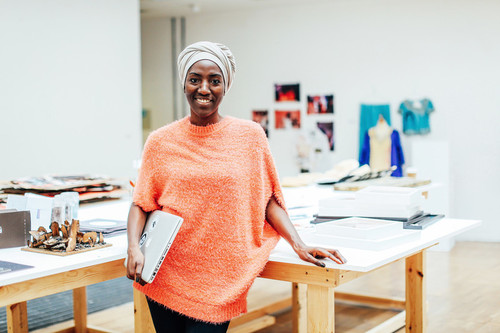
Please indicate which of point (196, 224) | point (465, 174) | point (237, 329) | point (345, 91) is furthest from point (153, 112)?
point (196, 224)

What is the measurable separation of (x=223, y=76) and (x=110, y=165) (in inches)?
204

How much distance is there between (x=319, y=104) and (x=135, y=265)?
21.3 ft

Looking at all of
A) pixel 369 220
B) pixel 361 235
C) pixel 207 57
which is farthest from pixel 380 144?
pixel 207 57

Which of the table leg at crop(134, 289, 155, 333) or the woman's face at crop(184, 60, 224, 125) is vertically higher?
the woman's face at crop(184, 60, 224, 125)

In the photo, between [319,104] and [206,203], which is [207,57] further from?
[319,104]

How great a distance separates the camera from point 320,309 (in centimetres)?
194

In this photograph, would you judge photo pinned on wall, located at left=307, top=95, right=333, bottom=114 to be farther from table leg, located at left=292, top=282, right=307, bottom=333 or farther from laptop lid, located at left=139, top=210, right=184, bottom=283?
laptop lid, located at left=139, top=210, right=184, bottom=283

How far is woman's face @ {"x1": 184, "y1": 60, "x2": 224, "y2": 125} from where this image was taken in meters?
1.85

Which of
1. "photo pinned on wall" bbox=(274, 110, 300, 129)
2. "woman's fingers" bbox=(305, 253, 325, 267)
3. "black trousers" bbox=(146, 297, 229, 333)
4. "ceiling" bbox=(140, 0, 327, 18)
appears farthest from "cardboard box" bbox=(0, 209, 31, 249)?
"photo pinned on wall" bbox=(274, 110, 300, 129)

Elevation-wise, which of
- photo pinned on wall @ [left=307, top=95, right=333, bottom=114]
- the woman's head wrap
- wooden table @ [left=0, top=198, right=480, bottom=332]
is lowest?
wooden table @ [left=0, top=198, right=480, bottom=332]

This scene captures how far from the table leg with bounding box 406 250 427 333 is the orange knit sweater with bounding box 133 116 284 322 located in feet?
3.44

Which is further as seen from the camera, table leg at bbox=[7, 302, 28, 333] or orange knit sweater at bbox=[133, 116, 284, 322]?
table leg at bbox=[7, 302, 28, 333]

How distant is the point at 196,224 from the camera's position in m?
1.87

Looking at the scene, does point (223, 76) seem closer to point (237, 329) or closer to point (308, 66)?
point (237, 329)
